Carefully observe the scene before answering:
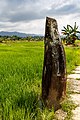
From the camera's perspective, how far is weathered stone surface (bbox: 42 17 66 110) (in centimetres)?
535

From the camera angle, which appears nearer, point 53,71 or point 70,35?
point 53,71

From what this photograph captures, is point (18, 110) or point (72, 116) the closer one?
point (18, 110)

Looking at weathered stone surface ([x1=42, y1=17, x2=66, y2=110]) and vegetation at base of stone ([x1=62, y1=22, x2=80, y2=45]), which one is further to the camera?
vegetation at base of stone ([x1=62, y1=22, x2=80, y2=45])

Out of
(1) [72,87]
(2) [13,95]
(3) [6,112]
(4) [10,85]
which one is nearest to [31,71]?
(1) [72,87]

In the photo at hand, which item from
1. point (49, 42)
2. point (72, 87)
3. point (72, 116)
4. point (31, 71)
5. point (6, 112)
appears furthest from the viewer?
point (31, 71)

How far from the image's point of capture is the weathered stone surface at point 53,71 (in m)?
5.35

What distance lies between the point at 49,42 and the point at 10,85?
3.86 feet

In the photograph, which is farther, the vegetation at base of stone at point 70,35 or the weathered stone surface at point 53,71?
the vegetation at base of stone at point 70,35

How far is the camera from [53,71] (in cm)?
533

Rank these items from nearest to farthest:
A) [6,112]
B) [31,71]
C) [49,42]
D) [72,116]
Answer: [6,112] < [72,116] < [49,42] < [31,71]

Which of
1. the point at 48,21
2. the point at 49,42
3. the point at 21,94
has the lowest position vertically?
the point at 21,94

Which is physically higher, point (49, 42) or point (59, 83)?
point (49, 42)

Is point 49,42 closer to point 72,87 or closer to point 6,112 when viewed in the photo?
point 6,112

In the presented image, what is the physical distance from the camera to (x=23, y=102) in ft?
17.0
